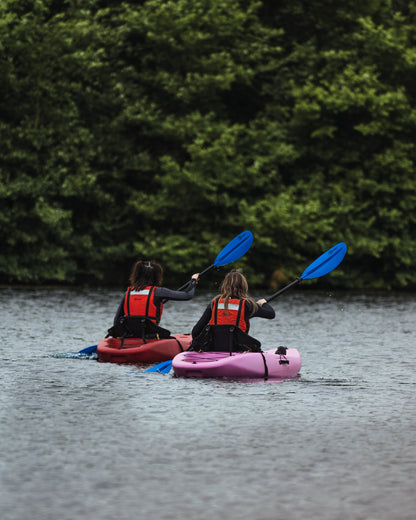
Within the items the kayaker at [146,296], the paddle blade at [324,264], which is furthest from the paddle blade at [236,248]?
the kayaker at [146,296]

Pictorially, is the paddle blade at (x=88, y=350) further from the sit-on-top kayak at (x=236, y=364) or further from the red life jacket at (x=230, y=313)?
the red life jacket at (x=230, y=313)

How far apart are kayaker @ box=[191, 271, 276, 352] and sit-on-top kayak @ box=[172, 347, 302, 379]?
0.60ft

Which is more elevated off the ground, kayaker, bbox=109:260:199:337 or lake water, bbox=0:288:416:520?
kayaker, bbox=109:260:199:337

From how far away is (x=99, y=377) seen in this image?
11.8 metres

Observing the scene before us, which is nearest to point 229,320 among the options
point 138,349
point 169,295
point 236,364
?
point 236,364

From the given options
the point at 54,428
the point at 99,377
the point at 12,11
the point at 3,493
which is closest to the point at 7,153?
the point at 12,11

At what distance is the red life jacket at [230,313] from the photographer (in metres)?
11.8

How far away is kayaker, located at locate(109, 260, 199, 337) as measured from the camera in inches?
513

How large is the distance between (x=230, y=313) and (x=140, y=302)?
165 cm

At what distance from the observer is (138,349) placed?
42.2 feet

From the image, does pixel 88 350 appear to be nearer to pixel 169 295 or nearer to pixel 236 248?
pixel 169 295

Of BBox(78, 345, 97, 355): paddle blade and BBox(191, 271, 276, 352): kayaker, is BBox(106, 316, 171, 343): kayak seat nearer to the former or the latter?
BBox(78, 345, 97, 355): paddle blade

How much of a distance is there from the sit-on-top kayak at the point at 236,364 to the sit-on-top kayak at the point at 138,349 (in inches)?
46.0

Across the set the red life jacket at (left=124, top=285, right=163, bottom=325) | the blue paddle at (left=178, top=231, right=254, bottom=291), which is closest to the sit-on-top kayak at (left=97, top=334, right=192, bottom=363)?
the red life jacket at (left=124, top=285, right=163, bottom=325)
